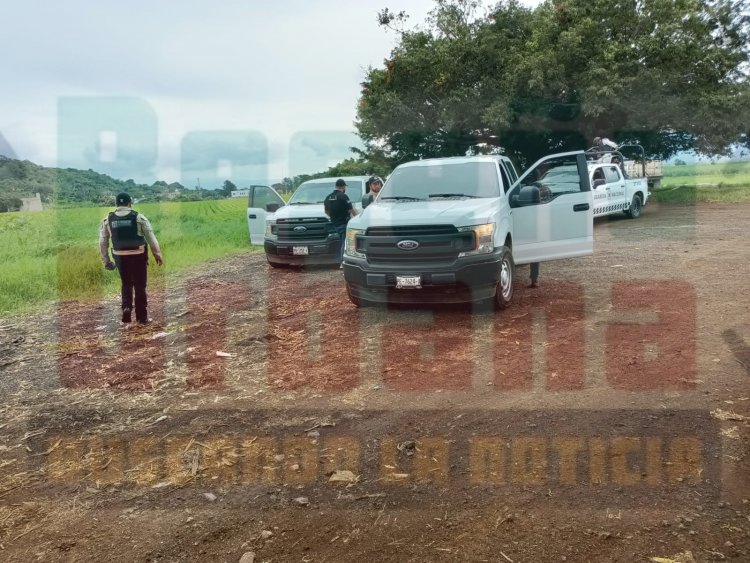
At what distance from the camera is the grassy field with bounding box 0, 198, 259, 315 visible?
11031mm

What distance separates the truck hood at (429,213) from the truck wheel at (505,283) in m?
0.56

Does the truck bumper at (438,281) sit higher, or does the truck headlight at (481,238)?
the truck headlight at (481,238)

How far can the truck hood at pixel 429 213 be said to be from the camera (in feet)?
23.1

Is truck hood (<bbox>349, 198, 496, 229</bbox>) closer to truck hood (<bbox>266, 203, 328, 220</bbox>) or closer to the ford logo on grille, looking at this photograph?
the ford logo on grille

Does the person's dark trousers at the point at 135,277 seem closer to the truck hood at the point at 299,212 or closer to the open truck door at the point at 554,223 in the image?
the truck hood at the point at 299,212

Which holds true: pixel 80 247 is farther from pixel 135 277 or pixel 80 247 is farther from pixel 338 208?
pixel 135 277

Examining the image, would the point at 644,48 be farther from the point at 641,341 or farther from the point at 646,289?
the point at 641,341

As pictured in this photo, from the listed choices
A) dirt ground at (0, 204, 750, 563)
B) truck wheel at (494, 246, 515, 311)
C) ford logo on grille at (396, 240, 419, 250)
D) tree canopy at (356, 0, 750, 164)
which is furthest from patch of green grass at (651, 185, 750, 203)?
ford logo on grille at (396, 240, 419, 250)

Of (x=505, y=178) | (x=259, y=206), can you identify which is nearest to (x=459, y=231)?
(x=505, y=178)

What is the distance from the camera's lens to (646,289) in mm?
8336

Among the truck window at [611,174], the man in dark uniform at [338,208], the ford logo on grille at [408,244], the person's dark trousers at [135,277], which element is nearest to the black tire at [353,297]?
the ford logo on grille at [408,244]

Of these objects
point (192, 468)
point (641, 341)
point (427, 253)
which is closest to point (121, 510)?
point (192, 468)

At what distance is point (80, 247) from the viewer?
15.5 meters

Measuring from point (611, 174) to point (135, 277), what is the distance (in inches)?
549
